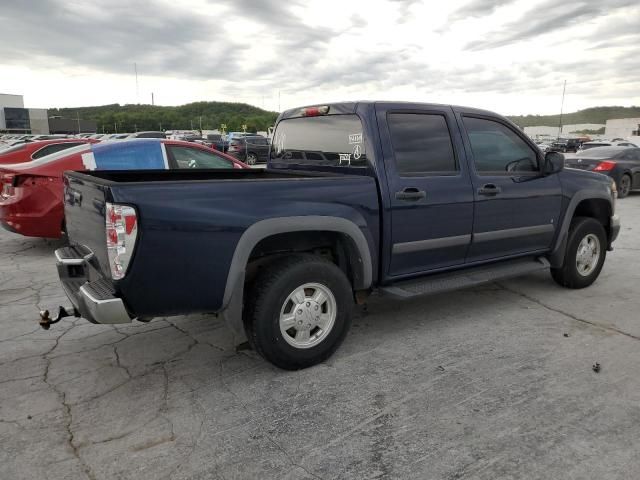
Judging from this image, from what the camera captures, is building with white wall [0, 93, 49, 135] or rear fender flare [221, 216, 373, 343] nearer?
rear fender flare [221, 216, 373, 343]

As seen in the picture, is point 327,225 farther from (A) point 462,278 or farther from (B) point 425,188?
(A) point 462,278

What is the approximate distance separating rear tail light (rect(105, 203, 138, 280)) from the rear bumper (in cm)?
17

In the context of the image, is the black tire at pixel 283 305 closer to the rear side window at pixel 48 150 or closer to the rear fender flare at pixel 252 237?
the rear fender flare at pixel 252 237

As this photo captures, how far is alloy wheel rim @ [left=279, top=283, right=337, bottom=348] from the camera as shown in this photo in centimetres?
333

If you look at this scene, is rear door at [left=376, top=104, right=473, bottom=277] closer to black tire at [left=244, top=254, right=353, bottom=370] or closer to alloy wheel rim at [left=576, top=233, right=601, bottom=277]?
black tire at [left=244, top=254, right=353, bottom=370]

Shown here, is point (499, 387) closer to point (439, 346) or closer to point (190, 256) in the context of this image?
point (439, 346)

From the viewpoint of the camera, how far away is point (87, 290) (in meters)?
3.02

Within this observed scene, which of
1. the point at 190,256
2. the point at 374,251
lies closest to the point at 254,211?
A: the point at 190,256

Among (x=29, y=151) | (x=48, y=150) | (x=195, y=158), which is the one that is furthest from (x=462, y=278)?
(x=48, y=150)

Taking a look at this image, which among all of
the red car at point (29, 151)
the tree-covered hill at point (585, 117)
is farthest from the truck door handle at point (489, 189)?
the tree-covered hill at point (585, 117)

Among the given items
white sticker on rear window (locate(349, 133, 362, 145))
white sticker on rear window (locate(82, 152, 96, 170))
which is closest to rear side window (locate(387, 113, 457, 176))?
white sticker on rear window (locate(349, 133, 362, 145))

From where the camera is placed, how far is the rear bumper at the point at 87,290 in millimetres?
2834

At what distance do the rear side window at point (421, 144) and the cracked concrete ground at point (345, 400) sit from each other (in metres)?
1.39

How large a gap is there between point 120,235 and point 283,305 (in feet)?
3.64
